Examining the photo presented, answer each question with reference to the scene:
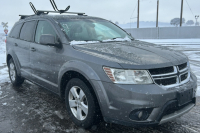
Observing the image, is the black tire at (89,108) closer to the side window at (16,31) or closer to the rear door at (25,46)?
the rear door at (25,46)

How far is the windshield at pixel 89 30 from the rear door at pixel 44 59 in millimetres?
282

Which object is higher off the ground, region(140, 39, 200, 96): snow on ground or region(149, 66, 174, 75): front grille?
region(149, 66, 174, 75): front grille

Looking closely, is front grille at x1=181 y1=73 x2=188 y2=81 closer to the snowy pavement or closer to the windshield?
the snowy pavement

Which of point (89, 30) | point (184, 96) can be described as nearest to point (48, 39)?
point (89, 30)

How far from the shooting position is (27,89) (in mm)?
5234

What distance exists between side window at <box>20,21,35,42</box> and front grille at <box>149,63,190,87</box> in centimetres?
294

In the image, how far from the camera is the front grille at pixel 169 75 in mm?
2547

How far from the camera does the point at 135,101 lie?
2436mm

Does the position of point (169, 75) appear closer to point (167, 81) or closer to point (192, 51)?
point (167, 81)

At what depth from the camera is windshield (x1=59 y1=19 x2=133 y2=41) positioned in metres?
3.61

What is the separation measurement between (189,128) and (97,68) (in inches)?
68.2

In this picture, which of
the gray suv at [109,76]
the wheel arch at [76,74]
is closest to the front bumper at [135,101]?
the gray suv at [109,76]

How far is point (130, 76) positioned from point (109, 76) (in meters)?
0.26

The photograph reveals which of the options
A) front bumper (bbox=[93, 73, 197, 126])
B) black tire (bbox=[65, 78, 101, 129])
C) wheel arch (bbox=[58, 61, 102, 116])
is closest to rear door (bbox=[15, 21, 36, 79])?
wheel arch (bbox=[58, 61, 102, 116])
